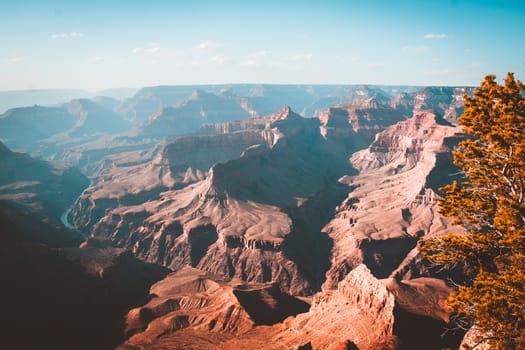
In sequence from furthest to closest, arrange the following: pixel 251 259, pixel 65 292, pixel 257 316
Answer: pixel 251 259 → pixel 65 292 → pixel 257 316

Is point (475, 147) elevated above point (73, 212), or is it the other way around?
point (475, 147)

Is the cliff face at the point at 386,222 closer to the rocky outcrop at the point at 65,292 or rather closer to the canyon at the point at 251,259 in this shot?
the canyon at the point at 251,259

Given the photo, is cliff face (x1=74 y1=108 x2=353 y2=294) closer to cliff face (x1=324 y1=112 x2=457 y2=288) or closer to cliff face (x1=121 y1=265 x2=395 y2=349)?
cliff face (x1=324 y1=112 x2=457 y2=288)

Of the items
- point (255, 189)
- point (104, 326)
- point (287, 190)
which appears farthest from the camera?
point (287, 190)

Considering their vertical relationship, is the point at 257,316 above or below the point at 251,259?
above

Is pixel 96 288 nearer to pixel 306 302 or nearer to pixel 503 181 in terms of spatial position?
pixel 306 302

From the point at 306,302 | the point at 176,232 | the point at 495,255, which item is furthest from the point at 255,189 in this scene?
the point at 495,255

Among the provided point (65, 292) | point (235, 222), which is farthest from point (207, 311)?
point (235, 222)

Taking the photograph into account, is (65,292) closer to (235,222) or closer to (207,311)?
(207,311)
